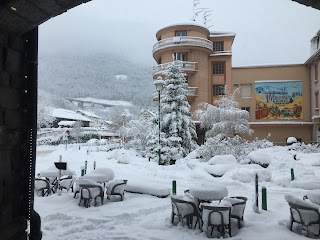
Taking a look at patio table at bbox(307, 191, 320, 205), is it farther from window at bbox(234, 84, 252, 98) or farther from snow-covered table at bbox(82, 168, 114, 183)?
window at bbox(234, 84, 252, 98)

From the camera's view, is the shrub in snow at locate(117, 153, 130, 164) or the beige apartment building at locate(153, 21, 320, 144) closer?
the shrub in snow at locate(117, 153, 130, 164)

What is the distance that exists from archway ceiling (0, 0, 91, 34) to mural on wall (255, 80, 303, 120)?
37210 mm

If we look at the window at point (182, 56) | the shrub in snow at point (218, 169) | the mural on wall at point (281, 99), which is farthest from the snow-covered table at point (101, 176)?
the mural on wall at point (281, 99)

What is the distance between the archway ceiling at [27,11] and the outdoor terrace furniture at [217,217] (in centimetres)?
515

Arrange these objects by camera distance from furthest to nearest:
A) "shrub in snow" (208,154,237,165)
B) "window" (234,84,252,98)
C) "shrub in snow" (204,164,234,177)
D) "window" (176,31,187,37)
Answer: "window" (234,84,252,98) → "window" (176,31,187,37) → "shrub in snow" (208,154,237,165) → "shrub in snow" (204,164,234,177)

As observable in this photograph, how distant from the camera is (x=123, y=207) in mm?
9992

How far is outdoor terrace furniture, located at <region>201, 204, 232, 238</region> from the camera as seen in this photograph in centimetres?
709

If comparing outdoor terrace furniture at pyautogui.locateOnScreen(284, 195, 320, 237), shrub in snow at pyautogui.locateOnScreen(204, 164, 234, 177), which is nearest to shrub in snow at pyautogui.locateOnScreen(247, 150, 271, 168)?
shrub in snow at pyautogui.locateOnScreen(204, 164, 234, 177)

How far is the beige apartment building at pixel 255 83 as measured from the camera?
3750 centimetres

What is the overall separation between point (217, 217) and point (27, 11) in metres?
5.62

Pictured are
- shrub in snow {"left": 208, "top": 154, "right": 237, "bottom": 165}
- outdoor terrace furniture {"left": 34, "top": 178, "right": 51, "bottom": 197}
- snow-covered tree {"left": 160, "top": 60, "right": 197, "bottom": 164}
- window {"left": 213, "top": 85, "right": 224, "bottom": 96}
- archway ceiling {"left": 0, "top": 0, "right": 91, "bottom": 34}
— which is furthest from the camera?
window {"left": 213, "top": 85, "right": 224, "bottom": 96}

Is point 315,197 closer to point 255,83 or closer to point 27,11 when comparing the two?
point 27,11

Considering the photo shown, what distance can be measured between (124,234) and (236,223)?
9.38 ft

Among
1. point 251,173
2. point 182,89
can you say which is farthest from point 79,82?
point 251,173
